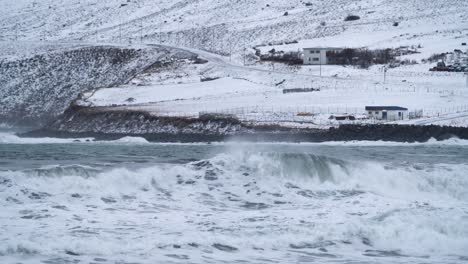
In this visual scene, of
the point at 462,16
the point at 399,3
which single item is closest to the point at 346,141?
the point at 462,16

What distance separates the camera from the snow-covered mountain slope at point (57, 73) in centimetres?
6322

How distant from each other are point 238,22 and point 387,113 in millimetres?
60949

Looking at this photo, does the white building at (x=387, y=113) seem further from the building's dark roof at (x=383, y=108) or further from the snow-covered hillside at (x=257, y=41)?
the snow-covered hillside at (x=257, y=41)

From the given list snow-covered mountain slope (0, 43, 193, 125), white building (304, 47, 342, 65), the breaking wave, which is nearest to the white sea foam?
snow-covered mountain slope (0, 43, 193, 125)

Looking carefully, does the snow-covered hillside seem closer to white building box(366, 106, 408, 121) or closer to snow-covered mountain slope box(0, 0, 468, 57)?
snow-covered mountain slope box(0, 0, 468, 57)

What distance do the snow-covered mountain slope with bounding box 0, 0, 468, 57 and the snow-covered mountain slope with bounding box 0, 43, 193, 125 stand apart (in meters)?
13.3

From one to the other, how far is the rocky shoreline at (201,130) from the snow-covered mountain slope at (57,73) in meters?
11.6

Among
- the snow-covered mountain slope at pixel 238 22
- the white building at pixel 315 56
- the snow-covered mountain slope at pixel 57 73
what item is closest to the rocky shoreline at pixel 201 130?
the snow-covered mountain slope at pixel 57 73

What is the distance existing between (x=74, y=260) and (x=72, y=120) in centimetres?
4072

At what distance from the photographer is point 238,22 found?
101 meters

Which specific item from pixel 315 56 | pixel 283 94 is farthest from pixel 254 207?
pixel 315 56

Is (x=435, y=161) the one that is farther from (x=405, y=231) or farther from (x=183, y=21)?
(x=183, y=21)

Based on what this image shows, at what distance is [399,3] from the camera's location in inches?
3935

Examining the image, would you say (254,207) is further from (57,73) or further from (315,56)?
(57,73)
